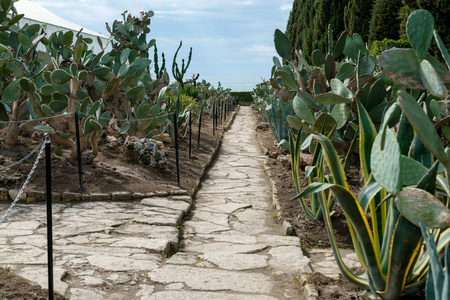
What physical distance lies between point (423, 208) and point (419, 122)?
370 millimetres

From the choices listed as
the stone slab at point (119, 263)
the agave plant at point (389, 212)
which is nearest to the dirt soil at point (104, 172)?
the stone slab at point (119, 263)

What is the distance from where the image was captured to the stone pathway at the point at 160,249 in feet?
10.0

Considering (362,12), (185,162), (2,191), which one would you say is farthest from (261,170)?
(362,12)

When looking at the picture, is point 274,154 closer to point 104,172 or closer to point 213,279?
point 104,172

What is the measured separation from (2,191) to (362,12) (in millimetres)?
11534

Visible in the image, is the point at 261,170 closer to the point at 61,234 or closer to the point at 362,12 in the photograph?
the point at 61,234

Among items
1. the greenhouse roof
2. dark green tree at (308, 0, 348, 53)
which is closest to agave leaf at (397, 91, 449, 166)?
dark green tree at (308, 0, 348, 53)

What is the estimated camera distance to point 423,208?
190cm

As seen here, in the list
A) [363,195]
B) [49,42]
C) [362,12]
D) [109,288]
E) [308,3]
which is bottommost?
[109,288]

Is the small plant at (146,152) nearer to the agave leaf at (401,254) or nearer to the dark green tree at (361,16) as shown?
the agave leaf at (401,254)

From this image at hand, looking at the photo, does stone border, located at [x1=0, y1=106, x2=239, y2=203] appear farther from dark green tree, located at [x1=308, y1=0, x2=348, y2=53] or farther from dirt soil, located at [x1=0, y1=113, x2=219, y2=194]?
dark green tree, located at [x1=308, y1=0, x2=348, y2=53]

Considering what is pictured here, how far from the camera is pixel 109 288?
3.00 metres

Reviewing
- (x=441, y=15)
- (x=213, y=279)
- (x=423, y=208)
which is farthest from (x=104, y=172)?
(x=441, y=15)

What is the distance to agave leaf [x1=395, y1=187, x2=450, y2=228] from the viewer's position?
6.05 feet
